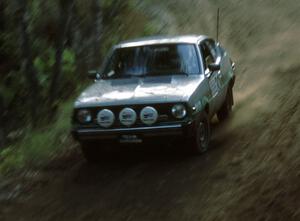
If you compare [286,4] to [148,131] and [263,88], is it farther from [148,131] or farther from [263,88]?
[148,131]

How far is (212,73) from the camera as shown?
31.1 feet

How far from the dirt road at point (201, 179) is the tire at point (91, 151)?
0.36 feet

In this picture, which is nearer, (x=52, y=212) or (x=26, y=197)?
(x=52, y=212)

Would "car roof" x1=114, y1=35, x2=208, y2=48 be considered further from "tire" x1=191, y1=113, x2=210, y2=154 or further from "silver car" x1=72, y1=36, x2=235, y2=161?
"tire" x1=191, y1=113, x2=210, y2=154

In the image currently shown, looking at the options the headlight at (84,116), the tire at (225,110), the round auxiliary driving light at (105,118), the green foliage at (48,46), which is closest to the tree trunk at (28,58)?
the green foliage at (48,46)

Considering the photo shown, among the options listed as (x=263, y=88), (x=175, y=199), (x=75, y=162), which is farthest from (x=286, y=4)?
(x=175, y=199)

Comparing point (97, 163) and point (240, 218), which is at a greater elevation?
point (240, 218)

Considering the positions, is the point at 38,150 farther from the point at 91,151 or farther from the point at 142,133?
the point at 142,133

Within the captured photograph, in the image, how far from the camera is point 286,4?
22344 mm

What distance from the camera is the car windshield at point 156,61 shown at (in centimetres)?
912

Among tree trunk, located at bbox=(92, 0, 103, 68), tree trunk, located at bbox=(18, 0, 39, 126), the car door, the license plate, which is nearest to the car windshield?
the car door

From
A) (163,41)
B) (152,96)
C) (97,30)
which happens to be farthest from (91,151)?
(97,30)

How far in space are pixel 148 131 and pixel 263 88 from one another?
4981mm

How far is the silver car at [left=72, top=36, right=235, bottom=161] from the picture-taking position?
26.7ft
